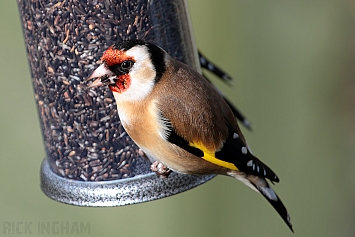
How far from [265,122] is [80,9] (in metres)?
2.35

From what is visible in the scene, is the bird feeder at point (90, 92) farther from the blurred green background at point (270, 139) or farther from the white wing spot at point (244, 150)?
the blurred green background at point (270, 139)

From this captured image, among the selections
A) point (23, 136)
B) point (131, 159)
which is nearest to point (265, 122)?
point (23, 136)

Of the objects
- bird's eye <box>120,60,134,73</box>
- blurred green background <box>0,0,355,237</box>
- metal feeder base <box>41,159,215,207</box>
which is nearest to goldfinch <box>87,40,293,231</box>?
bird's eye <box>120,60,134,73</box>

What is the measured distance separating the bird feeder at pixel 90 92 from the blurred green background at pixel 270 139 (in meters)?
1.38

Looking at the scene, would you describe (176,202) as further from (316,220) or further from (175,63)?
(175,63)

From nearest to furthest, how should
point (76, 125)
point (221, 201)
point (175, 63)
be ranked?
point (175, 63) < point (76, 125) < point (221, 201)

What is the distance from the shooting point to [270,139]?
386 centimetres

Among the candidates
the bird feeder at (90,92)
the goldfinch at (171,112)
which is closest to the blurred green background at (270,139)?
the bird feeder at (90,92)

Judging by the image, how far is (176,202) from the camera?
359cm

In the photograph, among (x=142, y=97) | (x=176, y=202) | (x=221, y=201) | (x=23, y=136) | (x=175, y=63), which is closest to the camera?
(x=142, y=97)

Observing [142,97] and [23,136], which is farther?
[23,136]

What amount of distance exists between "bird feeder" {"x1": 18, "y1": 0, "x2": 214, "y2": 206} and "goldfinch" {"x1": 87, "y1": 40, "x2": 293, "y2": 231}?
0.23 meters

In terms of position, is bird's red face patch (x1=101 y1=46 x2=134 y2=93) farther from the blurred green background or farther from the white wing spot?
the blurred green background

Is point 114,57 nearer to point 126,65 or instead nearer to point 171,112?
point 126,65
